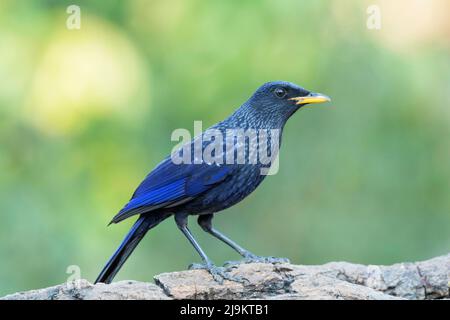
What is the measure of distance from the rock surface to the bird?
132mm

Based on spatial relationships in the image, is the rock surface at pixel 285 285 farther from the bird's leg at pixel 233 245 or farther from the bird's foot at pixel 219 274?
the bird's leg at pixel 233 245

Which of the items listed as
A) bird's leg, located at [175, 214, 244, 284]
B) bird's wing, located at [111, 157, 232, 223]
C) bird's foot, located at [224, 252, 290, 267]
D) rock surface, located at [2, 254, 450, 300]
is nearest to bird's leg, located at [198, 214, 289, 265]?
bird's foot, located at [224, 252, 290, 267]

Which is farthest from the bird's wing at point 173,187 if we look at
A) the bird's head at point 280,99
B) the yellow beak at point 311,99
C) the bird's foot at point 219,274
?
the yellow beak at point 311,99

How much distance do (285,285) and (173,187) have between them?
1.02 metres

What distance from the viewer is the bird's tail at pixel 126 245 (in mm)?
6117

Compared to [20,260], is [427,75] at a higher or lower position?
higher

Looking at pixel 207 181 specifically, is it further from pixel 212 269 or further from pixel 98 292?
pixel 98 292

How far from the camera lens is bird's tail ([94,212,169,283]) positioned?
612 cm

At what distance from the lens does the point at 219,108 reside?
30.2ft

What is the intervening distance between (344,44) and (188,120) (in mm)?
1886
